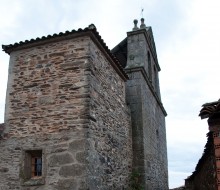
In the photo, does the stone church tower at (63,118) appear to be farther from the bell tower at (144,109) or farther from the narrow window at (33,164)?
the bell tower at (144,109)

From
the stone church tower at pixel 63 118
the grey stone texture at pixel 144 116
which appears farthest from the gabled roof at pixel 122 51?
the stone church tower at pixel 63 118

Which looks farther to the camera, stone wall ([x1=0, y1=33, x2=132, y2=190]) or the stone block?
stone wall ([x1=0, y1=33, x2=132, y2=190])

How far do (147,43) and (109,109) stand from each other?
5366mm

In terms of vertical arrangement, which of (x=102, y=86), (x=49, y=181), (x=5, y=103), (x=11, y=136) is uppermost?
(x=102, y=86)

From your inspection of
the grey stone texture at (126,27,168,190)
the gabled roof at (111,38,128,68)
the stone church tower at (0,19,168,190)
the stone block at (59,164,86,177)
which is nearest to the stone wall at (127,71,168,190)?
the grey stone texture at (126,27,168,190)

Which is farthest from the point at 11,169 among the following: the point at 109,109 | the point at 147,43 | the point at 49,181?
the point at 147,43

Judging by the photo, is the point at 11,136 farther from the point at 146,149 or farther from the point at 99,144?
the point at 146,149

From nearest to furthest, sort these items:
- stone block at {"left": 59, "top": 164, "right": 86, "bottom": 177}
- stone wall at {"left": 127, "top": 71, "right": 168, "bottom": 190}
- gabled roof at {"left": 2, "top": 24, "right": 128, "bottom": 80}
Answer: stone block at {"left": 59, "top": 164, "right": 86, "bottom": 177}, gabled roof at {"left": 2, "top": 24, "right": 128, "bottom": 80}, stone wall at {"left": 127, "top": 71, "right": 168, "bottom": 190}

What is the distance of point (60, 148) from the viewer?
22.1 ft

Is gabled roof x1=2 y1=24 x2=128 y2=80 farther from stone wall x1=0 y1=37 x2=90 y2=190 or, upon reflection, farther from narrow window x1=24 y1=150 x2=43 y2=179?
narrow window x1=24 y1=150 x2=43 y2=179

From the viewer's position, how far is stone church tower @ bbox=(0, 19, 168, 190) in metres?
6.64

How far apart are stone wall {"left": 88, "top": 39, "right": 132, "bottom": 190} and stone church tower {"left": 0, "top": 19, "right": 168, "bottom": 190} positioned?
2 cm

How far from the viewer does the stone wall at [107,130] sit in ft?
23.1

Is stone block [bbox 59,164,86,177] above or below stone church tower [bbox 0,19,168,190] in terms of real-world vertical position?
below
